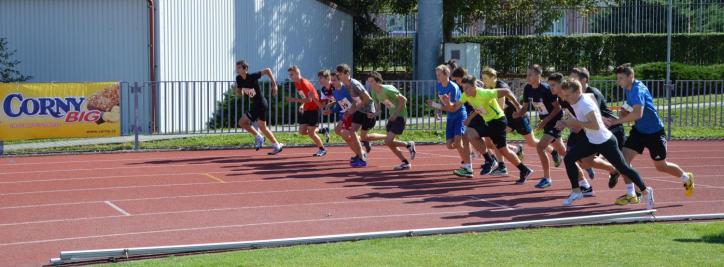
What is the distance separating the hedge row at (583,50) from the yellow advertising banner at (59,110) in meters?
20.6

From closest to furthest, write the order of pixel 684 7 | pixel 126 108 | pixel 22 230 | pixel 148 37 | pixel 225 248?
pixel 225 248 → pixel 22 230 → pixel 126 108 → pixel 148 37 → pixel 684 7

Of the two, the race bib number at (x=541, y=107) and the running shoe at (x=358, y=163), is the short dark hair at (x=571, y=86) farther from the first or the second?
the running shoe at (x=358, y=163)

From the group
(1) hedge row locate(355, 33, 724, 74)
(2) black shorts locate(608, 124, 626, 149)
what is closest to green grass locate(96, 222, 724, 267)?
(2) black shorts locate(608, 124, 626, 149)

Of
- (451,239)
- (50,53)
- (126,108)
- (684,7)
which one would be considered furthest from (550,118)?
(684,7)

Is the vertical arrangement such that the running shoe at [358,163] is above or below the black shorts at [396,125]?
below

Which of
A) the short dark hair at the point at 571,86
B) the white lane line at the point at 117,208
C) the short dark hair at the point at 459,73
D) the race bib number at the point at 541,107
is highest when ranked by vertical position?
the short dark hair at the point at 459,73

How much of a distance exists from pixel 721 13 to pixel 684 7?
68.7 inches

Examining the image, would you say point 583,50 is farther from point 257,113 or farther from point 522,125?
point 522,125

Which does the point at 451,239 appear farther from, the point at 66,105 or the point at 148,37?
the point at 148,37

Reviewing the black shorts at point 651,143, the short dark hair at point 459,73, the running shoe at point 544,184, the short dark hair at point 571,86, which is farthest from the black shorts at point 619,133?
the short dark hair at point 459,73

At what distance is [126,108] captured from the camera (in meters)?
20.6

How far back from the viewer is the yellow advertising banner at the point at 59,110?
63.5ft

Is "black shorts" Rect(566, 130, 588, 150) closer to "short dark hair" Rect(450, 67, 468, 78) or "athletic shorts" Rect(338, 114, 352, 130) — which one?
"short dark hair" Rect(450, 67, 468, 78)

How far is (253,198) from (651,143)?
5153 mm
